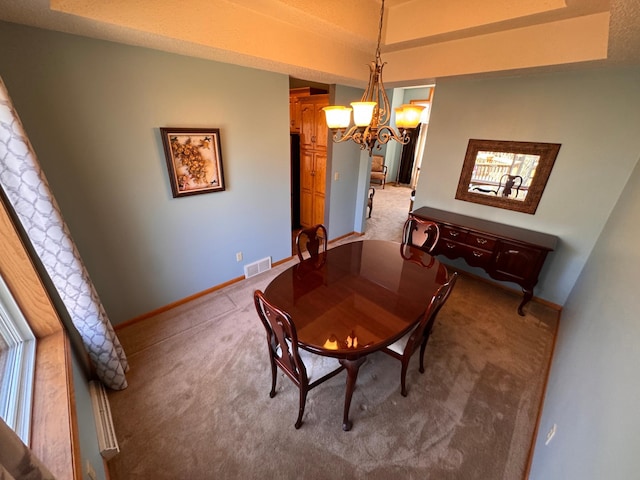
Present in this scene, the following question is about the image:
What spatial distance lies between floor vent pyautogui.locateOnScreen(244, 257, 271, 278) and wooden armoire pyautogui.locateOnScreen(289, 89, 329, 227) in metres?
1.25

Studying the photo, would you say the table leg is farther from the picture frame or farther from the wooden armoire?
the wooden armoire

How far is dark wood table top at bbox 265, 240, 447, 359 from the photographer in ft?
4.60

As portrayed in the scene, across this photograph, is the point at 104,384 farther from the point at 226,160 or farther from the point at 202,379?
the point at 226,160

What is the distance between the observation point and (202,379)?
1.94m

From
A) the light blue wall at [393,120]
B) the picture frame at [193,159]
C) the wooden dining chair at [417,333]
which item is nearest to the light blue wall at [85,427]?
the picture frame at [193,159]

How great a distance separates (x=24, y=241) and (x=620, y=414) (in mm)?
2666

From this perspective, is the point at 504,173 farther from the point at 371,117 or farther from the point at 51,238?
the point at 51,238

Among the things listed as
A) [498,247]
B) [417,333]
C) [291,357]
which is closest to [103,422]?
[291,357]

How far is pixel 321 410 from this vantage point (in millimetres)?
1744

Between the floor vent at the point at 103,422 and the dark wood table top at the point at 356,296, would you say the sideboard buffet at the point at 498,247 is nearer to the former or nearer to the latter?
the dark wood table top at the point at 356,296

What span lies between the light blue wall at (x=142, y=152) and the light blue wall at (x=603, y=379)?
290 cm

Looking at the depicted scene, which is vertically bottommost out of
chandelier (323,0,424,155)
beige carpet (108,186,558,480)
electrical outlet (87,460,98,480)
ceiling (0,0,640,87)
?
beige carpet (108,186,558,480)

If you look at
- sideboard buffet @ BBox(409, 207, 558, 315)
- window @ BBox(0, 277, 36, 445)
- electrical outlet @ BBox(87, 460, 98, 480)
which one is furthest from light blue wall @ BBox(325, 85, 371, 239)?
electrical outlet @ BBox(87, 460, 98, 480)

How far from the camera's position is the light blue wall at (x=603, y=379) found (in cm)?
81
